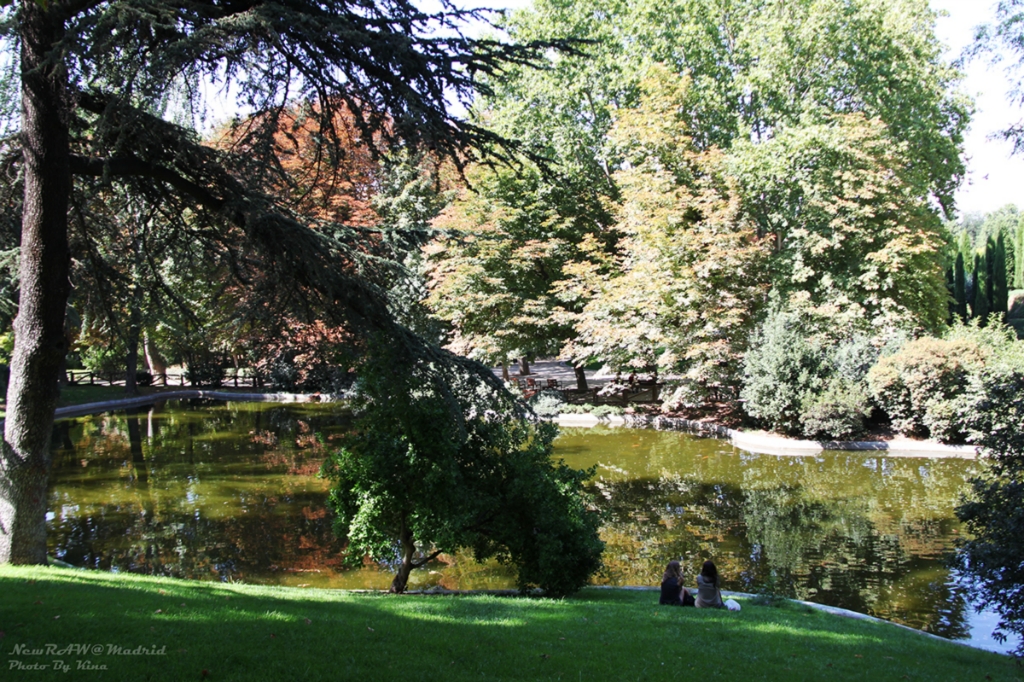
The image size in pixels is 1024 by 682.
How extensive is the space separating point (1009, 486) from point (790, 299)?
16221 mm

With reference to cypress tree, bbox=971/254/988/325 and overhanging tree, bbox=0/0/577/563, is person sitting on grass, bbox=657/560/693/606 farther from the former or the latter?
cypress tree, bbox=971/254/988/325

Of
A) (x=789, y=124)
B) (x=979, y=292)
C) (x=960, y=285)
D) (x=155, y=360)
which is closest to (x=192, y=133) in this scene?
(x=789, y=124)

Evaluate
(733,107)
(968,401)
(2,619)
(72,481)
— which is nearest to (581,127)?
(733,107)

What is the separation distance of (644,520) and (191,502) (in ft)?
28.7

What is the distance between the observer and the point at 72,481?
613 inches

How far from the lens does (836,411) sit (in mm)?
18141

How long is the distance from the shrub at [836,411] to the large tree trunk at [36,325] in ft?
56.2

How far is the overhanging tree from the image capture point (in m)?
5.82

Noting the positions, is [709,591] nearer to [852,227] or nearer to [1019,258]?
[852,227]

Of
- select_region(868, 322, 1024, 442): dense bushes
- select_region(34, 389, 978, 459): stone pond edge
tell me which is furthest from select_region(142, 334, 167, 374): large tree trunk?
select_region(868, 322, 1024, 442): dense bushes

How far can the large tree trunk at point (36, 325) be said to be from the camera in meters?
6.36

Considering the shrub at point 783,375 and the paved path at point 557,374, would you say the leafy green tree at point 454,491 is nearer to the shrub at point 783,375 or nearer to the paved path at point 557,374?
the shrub at point 783,375

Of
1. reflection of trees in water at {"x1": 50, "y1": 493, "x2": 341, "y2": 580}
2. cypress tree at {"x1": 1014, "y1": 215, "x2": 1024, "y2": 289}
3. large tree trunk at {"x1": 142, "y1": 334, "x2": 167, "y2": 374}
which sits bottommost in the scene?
reflection of trees in water at {"x1": 50, "y1": 493, "x2": 341, "y2": 580}

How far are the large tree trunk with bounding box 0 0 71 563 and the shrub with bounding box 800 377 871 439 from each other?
1712 centimetres
